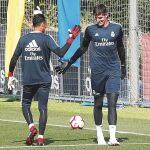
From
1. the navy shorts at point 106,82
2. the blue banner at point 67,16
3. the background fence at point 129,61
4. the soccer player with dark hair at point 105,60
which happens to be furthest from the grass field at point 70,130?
the blue banner at point 67,16

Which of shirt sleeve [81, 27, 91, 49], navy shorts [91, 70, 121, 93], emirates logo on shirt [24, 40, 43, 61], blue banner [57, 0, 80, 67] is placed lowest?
navy shorts [91, 70, 121, 93]

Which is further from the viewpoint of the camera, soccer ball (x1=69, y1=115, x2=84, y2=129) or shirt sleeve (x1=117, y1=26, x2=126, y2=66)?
soccer ball (x1=69, y1=115, x2=84, y2=129)

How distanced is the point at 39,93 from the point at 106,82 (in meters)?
1.11

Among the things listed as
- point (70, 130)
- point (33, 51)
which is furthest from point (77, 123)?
point (33, 51)

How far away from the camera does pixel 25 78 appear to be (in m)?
12.0

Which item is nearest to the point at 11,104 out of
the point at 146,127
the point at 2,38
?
the point at 2,38

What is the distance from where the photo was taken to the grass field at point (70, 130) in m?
11.8

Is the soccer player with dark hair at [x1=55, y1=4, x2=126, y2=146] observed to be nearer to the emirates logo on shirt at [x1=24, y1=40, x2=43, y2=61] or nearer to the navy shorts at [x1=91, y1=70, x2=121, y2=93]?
the navy shorts at [x1=91, y1=70, x2=121, y2=93]

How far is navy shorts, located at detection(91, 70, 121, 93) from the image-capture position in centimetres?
1198

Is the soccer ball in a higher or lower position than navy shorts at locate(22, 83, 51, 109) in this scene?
lower

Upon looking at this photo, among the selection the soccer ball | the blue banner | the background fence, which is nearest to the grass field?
the soccer ball

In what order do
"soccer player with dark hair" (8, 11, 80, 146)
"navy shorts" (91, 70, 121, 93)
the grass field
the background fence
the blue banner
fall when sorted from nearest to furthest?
the grass field
"soccer player with dark hair" (8, 11, 80, 146)
"navy shorts" (91, 70, 121, 93)
the blue banner
the background fence

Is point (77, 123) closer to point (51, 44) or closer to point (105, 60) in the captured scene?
point (105, 60)

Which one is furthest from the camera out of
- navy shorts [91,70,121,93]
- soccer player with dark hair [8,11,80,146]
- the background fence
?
the background fence
